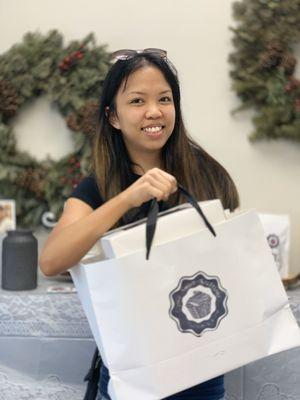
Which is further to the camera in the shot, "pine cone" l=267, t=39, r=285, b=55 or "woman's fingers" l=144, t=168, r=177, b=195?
"pine cone" l=267, t=39, r=285, b=55

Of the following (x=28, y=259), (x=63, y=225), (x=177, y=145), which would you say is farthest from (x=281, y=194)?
(x=63, y=225)

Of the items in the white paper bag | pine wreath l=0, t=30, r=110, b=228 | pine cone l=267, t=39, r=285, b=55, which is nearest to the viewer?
the white paper bag

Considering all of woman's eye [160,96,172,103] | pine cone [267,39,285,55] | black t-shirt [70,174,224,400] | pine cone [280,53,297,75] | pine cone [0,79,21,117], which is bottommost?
black t-shirt [70,174,224,400]

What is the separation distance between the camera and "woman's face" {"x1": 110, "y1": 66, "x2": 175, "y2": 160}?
101cm

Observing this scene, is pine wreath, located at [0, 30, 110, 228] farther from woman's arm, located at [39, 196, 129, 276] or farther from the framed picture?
woman's arm, located at [39, 196, 129, 276]

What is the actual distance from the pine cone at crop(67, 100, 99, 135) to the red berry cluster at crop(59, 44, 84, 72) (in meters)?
0.12

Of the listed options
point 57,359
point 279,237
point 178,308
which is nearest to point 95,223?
point 178,308

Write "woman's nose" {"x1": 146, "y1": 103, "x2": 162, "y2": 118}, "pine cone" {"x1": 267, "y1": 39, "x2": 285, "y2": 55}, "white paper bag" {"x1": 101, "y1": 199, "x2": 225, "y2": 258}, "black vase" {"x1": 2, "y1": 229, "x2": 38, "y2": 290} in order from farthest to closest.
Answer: "pine cone" {"x1": 267, "y1": 39, "x2": 285, "y2": 55} < "black vase" {"x1": 2, "y1": 229, "x2": 38, "y2": 290} < "woman's nose" {"x1": 146, "y1": 103, "x2": 162, "y2": 118} < "white paper bag" {"x1": 101, "y1": 199, "x2": 225, "y2": 258}

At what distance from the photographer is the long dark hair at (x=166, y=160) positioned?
3.43ft

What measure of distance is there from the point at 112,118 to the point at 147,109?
9cm

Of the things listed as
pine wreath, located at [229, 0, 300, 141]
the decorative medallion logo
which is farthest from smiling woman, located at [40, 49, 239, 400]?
pine wreath, located at [229, 0, 300, 141]

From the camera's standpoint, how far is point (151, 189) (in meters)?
0.91

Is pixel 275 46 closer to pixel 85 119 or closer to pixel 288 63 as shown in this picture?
pixel 288 63

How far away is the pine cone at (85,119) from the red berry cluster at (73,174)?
3.7 inches
